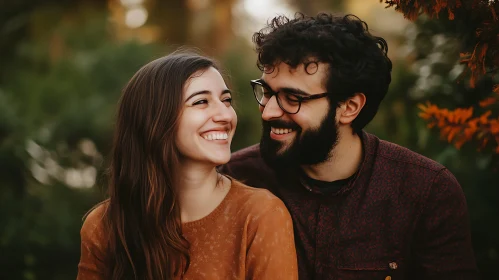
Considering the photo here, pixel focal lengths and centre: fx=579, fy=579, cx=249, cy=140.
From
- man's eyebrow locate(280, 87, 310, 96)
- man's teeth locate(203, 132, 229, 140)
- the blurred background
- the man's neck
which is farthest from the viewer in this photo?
the blurred background

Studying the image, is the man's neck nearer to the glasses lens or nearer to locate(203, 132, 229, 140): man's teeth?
the glasses lens

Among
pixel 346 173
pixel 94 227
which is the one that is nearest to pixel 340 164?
pixel 346 173

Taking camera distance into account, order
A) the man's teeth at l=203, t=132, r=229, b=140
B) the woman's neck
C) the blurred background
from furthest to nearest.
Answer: the blurred background < the woman's neck < the man's teeth at l=203, t=132, r=229, b=140

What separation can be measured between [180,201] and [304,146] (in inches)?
29.5

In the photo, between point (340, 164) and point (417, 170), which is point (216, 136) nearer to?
point (340, 164)

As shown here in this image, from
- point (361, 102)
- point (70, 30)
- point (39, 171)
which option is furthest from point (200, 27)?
point (361, 102)

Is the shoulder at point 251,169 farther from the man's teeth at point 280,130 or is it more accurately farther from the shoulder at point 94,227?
the shoulder at point 94,227

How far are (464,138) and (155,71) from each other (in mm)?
1670

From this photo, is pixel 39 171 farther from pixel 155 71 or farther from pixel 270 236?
pixel 270 236

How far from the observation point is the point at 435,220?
3104mm

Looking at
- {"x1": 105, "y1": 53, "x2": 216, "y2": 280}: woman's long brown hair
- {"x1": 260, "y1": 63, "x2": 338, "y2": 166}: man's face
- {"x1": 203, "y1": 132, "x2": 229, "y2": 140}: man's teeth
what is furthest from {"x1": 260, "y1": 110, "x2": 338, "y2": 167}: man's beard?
{"x1": 105, "y1": 53, "x2": 216, "y2": 280}: woman's long brown hair

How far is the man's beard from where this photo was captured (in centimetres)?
323

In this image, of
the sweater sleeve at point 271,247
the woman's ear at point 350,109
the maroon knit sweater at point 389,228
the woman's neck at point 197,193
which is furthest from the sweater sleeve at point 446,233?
the woman's neck at point 197,193

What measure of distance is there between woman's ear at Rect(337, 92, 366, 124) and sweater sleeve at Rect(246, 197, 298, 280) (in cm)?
72
